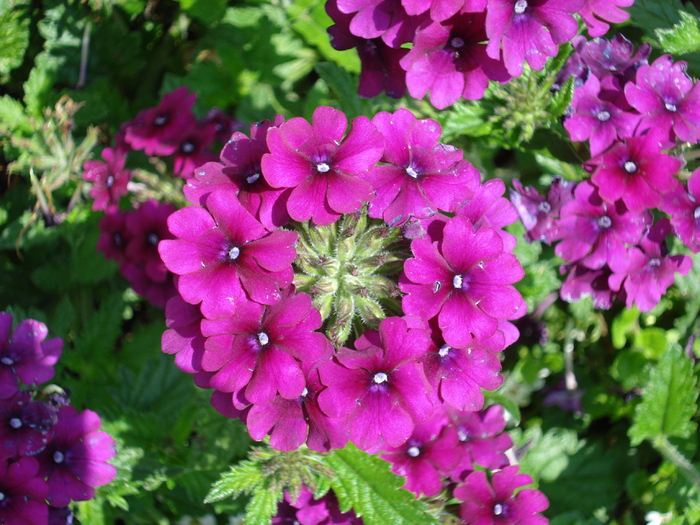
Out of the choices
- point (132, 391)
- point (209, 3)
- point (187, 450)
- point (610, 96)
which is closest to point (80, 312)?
point (132, 391)

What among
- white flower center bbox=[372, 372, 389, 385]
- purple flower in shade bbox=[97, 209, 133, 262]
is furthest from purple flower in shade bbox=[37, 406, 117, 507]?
white flower center bbox=[372, 372, 389, 385]

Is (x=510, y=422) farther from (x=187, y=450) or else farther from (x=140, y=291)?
(x=140, y=291)

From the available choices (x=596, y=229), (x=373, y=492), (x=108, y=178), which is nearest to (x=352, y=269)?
(x=373, y=492)

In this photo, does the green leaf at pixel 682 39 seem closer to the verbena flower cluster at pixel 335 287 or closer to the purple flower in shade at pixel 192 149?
the verbena flower cluster at pixel 335 287

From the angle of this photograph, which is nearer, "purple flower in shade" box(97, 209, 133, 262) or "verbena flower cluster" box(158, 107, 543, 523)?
"verbena flower cluster" box(158, 107, 543, 523)

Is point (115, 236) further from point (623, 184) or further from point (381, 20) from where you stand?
point (623, 184)

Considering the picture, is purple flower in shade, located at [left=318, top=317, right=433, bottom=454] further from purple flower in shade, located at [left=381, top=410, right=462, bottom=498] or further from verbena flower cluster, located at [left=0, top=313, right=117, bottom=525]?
verbena flower cluster, located at [left=0, top=313, right=117, bottom=525]
